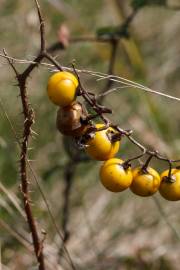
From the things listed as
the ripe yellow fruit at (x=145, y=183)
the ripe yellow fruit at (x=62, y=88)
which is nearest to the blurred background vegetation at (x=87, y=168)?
the ripe yellow fruit at (x=145, y=183)

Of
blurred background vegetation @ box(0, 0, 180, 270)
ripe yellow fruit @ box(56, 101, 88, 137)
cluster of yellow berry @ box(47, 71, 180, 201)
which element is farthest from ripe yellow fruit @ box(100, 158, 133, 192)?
blurred background vegetation @ box(0, 0, 180, 270)

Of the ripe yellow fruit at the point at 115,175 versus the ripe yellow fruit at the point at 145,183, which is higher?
the ripe yellow fruit at the point at 115,175

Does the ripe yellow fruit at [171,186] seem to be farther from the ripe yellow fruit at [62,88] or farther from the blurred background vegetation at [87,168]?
the blurred background vegetation at [87,168]

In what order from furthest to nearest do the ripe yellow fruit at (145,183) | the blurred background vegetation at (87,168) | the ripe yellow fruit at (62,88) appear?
the blurred background vegetation at (87,168) → the ripe yellow fruit at (145,183) → the ripe yellow fruit at (62,88)

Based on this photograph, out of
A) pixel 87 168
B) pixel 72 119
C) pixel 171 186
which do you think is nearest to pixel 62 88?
pixel 72 119

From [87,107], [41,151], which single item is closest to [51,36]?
[41,151]

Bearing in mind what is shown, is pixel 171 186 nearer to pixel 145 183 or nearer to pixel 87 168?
pixel 145 183

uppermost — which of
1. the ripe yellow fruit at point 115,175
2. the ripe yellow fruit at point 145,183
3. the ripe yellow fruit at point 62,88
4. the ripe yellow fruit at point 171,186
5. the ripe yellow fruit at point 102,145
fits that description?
the ripe yellow fruit at point 62,88
